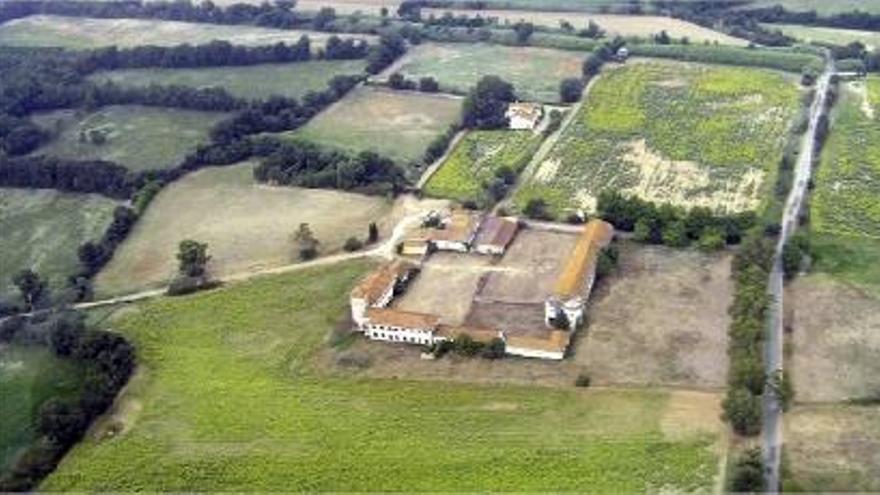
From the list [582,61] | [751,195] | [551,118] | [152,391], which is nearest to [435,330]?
[152,391]

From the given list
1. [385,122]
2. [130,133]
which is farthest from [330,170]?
[130,133]

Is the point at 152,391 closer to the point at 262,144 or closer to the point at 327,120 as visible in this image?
the point at 262,144

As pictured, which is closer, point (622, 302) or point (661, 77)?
point (622, 302)

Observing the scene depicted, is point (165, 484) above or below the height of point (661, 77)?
below

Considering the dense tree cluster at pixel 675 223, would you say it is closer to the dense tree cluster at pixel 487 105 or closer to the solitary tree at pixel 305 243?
the solitary tree at pixel 305 243

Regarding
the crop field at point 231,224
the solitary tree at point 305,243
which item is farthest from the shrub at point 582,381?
the solitary tree at point 305,243

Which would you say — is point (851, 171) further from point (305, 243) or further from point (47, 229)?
point (47, 229)
